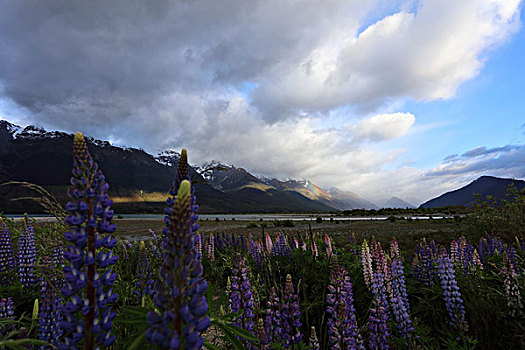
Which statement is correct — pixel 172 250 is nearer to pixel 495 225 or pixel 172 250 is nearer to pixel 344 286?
pixel 344 286

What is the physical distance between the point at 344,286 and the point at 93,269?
2856 millimetres

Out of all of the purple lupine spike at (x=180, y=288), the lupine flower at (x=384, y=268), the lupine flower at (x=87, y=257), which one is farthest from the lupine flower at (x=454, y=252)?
the lupine flower at (x=87, y=257)

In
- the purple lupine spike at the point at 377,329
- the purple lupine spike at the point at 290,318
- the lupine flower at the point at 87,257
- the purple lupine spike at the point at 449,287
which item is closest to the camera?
the lupine flower at the point at 87,257

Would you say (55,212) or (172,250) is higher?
(55,212)

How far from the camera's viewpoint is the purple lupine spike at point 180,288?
4.03ft

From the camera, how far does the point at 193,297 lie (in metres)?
1.29

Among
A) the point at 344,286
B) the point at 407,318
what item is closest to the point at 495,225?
the point at 407,318

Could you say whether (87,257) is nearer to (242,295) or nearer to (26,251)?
(242,295)

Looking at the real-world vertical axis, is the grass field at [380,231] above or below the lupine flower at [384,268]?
below

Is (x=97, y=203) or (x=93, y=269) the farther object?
(x=97, y=203)

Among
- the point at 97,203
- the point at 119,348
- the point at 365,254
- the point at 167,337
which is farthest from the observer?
the point at 365,254

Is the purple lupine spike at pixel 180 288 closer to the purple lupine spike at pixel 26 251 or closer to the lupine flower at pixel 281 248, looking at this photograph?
the purple lupine spike at pixel 26 251

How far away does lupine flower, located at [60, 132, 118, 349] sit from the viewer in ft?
4.43

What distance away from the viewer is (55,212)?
323cm
